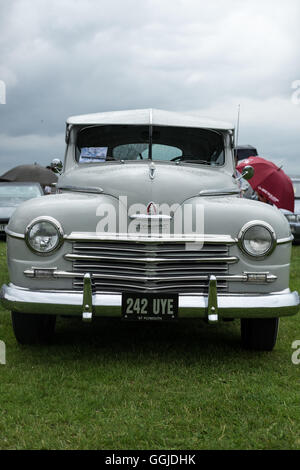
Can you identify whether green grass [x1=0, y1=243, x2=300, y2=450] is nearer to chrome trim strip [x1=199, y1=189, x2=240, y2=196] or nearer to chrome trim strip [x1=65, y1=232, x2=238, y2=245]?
chrome trim strip [x1=65, y1=232, x2=238, y2=245]

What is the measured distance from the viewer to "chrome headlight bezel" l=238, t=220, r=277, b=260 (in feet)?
12.6

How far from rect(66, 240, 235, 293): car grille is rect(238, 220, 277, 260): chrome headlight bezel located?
12 centimetres

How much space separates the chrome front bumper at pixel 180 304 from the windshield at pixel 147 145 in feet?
5.71

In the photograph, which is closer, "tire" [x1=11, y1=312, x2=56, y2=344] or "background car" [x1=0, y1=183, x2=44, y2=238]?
"tire" [x1=11, y1=312, x2=56, y2=344]

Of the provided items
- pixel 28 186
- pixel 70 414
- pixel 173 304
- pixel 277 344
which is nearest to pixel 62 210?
pixel 173 304

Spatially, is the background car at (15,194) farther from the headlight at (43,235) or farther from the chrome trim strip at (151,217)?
the chrome trim strip at (151,217)

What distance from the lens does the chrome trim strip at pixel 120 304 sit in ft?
12.2

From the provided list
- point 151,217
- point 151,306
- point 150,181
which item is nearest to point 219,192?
point 150,181

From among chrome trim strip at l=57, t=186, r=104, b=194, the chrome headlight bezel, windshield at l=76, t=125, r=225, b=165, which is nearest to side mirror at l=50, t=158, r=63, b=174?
windshield at l=76, t=125, r=225, b=165

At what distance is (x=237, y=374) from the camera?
150 inches

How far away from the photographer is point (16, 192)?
516 inches

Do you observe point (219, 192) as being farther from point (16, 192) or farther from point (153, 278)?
point (16, 192)

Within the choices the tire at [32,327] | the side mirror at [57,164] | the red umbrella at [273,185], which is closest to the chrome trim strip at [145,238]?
the tire at [32,327]

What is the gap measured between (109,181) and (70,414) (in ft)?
6.27
